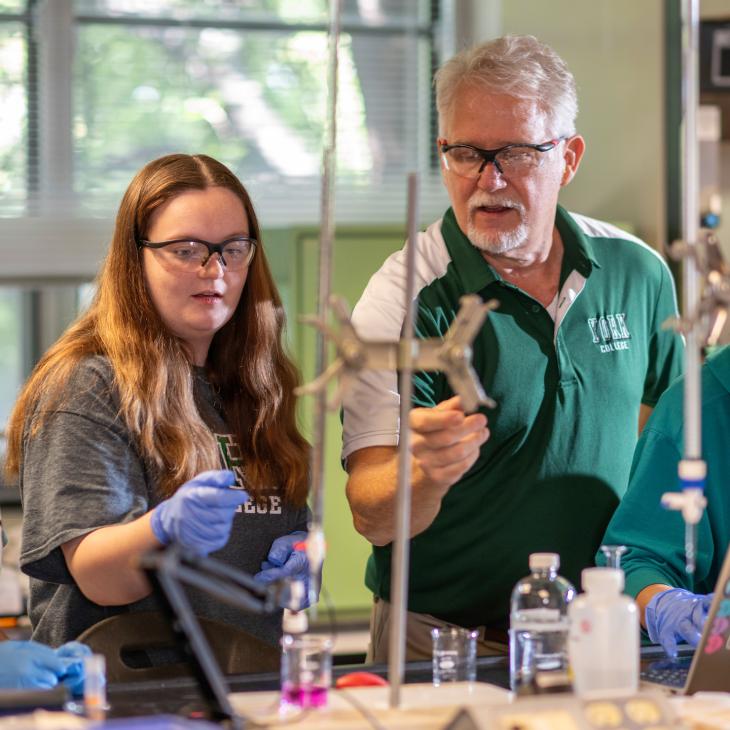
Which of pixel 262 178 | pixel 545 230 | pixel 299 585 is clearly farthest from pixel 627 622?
pixel 262 178

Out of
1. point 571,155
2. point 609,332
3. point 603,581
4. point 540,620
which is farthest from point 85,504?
point 571,155

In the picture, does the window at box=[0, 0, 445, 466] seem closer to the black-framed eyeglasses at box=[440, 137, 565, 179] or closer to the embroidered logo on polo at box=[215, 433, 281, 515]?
the black-framed eyeglasses at box=[440, 137, 565, 179]

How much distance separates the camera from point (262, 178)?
4.38m

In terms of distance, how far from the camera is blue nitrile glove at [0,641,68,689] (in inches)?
57.9

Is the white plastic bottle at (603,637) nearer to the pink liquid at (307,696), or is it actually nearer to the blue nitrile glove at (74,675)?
the pink liquid at (307,696)

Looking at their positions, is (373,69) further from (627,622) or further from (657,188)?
(627,622)

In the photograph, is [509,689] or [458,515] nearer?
[509,689]

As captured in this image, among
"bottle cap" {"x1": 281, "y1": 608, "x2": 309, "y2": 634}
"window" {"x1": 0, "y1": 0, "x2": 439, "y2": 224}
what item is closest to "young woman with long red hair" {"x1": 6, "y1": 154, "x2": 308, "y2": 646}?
"bottle cap" {"x1": 281, "y1": 608, "x2": 309, "y2": 634}

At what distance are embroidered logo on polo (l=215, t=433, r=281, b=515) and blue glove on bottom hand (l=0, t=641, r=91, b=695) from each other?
1.66 ft

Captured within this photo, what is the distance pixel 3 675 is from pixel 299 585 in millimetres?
409

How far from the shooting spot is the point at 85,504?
5.90 feet

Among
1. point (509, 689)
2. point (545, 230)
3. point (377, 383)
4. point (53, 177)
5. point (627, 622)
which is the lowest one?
point (509, 689)

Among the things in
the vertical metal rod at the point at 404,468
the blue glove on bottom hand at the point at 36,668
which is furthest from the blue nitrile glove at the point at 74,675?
the vertical metal rod at the point at 404,468

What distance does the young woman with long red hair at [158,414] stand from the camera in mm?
1810
